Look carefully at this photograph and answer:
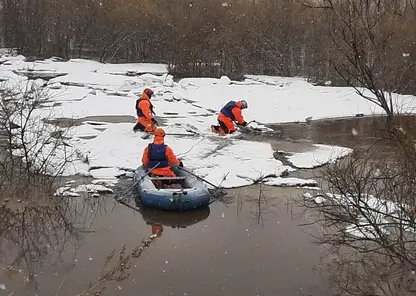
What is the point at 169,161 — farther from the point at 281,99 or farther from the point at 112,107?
the point at 281,99

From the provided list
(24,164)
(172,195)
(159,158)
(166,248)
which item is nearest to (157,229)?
(172,195)

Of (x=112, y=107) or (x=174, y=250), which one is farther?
(x=112, y=107)

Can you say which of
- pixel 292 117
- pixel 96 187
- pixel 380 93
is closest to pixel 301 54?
pixel 292 117

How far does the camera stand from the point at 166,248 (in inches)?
307

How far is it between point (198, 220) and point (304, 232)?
178 centimetres

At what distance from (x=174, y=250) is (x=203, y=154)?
16.2 ft

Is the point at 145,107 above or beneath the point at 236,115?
above

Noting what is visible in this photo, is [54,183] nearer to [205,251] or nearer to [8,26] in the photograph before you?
[205,251]

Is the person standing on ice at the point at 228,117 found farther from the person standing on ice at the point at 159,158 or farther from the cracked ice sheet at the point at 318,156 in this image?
the person standing on ice at the point at 159,158

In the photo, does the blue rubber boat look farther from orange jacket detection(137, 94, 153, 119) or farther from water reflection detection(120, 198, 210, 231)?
orange jacket detection(137, 94, 153, 119)

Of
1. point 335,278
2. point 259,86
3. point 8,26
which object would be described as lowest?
point 335,278

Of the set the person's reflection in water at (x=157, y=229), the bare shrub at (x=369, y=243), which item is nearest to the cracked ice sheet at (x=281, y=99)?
the person's reflection in water at (x=157, y=229)

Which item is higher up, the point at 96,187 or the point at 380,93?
the point at 380,93

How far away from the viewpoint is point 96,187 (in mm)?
9930
